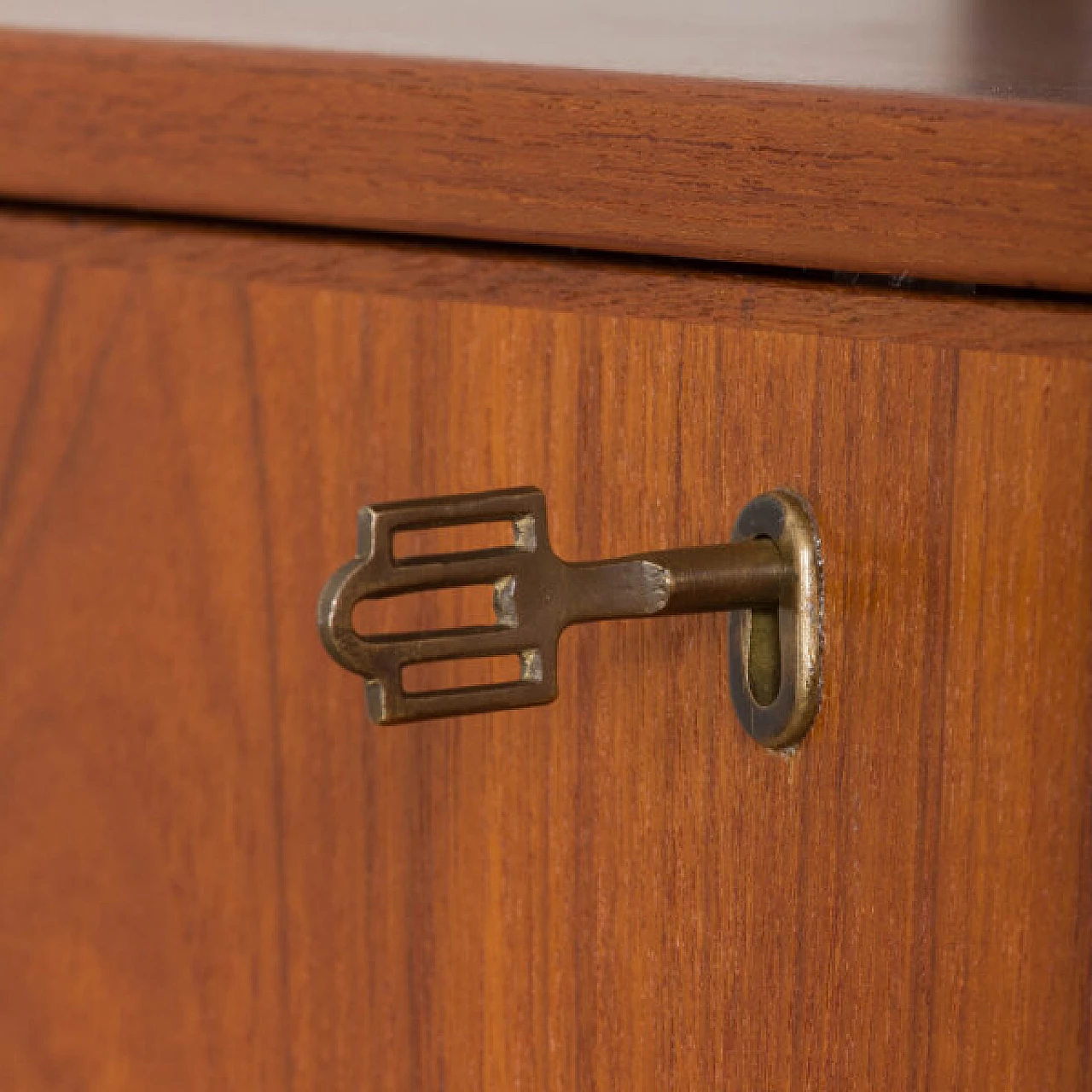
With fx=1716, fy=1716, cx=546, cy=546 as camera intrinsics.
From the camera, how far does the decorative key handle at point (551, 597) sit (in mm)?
239

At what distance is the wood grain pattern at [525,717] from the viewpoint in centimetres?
24

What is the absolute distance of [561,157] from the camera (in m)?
0.26

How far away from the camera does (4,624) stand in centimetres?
34

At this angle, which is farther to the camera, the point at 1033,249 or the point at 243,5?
the point at 243,5

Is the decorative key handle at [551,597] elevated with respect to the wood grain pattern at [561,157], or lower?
lower

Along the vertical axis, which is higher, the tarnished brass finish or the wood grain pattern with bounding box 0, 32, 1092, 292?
the wood grain pattern with bounding box 0, 32, 1092, 292

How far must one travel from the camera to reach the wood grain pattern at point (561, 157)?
23 centimetres

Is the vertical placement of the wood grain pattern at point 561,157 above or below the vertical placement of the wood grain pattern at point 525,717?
above

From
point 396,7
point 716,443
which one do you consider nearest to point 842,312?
point 716,443

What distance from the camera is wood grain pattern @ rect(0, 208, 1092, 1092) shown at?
0.80 ft

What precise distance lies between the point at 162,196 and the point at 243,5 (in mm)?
69

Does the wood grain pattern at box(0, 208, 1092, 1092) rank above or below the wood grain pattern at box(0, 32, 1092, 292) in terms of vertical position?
below

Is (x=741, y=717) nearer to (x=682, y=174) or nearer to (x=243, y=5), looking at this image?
(x=682, y=174)

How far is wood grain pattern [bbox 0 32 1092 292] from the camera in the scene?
23 centimetres
